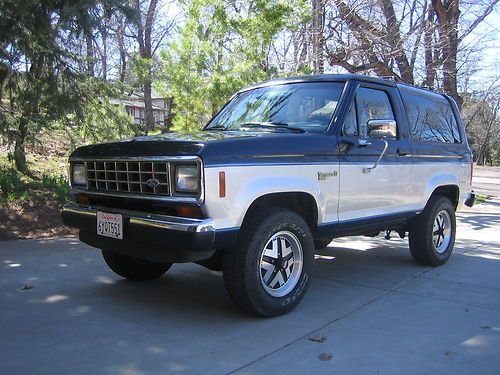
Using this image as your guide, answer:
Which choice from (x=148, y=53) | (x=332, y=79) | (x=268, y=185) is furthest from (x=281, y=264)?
(x=148, y=53)

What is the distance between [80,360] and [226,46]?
26.6 ft

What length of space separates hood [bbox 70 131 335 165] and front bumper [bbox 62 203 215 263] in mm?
467

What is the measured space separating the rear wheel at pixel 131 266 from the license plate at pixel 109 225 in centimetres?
92

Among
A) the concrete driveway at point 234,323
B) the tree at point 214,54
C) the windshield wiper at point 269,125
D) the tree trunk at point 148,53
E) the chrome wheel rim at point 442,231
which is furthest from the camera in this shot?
the tree trunk at point 148,53

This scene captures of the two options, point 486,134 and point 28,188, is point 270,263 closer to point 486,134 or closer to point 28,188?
point 28,188

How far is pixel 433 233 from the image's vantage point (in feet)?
20.9

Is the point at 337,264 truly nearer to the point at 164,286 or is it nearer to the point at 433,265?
the point at 433,265

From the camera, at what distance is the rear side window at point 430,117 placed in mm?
6020

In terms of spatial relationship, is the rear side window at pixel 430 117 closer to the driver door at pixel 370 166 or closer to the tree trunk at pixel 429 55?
the driver door at pixel 370 166

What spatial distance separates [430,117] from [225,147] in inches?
137

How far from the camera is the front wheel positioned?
406 centimetres

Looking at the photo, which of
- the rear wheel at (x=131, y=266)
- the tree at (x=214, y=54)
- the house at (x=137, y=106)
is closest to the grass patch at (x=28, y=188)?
the house at (x=137, y=106)

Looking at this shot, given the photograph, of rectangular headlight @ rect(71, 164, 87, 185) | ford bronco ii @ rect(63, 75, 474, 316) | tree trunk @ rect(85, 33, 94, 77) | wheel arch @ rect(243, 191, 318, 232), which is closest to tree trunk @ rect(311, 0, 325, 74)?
tree trunk @ rect(85, 33, 94, 77)

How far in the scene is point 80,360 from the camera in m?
3.48
